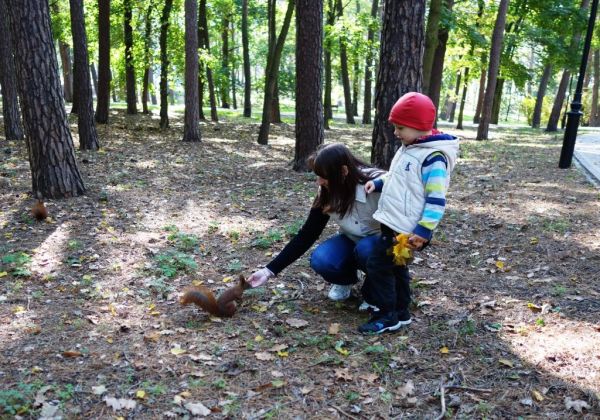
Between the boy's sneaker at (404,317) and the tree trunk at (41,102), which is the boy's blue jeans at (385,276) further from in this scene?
the tree trunk at (41,102)

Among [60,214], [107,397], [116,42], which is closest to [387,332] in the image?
[107,397]

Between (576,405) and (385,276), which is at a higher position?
(385,276)

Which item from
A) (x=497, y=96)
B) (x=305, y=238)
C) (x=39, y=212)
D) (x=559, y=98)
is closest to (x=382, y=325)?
(x=305, y=238)

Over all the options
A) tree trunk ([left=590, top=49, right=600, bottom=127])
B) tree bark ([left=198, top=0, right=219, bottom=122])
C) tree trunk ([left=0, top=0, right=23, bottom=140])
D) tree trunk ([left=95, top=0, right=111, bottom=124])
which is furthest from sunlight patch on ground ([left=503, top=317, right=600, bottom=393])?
tree trunk ([left=590, top=49, right=600, bottom=127])

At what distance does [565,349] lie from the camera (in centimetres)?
324

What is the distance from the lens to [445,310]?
3.93 metres

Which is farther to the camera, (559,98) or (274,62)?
(559,98)

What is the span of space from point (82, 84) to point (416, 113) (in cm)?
976

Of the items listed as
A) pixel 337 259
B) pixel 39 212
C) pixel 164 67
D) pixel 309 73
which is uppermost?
pixel 164 67

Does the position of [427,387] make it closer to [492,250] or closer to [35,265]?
[492,250]

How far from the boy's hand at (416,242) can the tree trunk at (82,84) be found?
31.4 feet

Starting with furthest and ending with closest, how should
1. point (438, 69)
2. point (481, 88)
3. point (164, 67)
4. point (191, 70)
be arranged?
point (481, 88), point (438, 69), point (164, 67), point (191, 70)

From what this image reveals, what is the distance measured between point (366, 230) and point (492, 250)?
2.28 meters

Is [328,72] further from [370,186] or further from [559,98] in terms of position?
[370,186]
